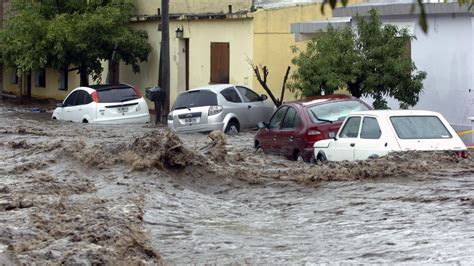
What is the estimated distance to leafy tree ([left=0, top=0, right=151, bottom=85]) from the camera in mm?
32406

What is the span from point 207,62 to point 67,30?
16.0 ft

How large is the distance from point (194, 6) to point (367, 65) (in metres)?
12.1

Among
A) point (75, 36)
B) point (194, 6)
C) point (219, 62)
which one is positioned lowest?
point (219, 62)

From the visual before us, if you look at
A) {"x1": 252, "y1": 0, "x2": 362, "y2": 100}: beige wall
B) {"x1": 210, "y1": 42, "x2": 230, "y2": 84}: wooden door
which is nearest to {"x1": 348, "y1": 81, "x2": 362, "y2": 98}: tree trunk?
{"x1": 252, "y1": 0, "x2": 362, "y2": 100}: beige wall

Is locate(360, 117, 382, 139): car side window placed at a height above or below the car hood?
above

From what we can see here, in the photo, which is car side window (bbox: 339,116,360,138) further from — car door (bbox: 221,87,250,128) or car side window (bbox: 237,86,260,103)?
car side window (bbox: 237,86,260,103)

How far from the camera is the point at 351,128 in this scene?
607 inches

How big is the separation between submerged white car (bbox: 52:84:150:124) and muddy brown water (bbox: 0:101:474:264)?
8022 millimetres

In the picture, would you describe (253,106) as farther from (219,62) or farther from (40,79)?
(40,79)

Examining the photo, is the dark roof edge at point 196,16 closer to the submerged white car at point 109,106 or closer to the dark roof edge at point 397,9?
the submerged white car at point 109,106

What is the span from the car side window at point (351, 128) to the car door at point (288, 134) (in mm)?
1751

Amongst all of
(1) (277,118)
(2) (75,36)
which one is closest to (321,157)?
(1) (277,118)

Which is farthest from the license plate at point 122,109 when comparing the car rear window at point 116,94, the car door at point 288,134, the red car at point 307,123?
the car door at point 288,134

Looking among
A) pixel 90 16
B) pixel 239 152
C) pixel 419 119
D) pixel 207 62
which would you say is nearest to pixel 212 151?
pixel 239 152
